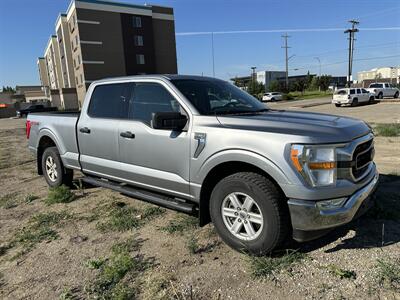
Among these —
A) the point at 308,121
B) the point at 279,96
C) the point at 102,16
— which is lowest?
the point at 279,96

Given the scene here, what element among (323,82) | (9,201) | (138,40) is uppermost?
(138,40)

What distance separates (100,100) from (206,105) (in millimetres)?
1885

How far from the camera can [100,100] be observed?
5.18 m

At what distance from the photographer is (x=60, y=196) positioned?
5664mm

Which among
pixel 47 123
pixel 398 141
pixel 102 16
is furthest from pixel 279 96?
pixel 47 123

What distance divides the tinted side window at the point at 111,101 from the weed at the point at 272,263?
8.28ft

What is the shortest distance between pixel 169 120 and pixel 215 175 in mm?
757

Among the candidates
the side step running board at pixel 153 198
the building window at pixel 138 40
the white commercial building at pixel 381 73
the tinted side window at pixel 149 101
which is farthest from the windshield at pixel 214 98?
the white commercial building at pixel 381 73

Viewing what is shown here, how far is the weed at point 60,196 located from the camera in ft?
18.4

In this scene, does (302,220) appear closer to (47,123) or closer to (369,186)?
(369,186)

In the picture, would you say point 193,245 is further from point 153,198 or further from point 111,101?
point 111,101

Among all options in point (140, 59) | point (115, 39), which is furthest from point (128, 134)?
point (140, 59)

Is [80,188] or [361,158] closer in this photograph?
[361,158]

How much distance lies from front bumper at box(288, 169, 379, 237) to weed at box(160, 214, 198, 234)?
60.6 inches
